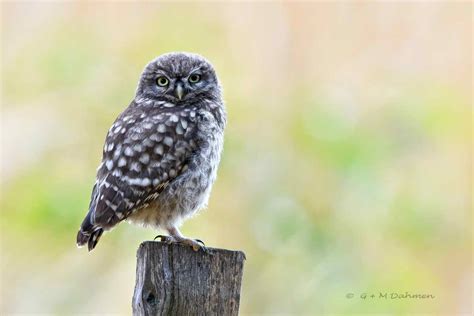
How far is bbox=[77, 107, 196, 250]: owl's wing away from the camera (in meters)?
4.49

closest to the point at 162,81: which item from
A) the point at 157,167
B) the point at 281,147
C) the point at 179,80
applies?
the point at 179,80

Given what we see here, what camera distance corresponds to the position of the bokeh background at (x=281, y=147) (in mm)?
6789

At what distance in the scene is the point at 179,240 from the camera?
14.7 feet

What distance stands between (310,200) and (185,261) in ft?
11.1

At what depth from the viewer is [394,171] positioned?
718 centimetres

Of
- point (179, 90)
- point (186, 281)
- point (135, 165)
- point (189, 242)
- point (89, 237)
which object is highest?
point (179, 90)

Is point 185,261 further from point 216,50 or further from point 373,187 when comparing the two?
point 216,50

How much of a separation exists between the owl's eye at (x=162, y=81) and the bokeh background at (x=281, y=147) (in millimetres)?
1611

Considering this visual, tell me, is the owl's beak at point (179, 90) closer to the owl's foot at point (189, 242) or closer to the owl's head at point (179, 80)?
the owl's head at point (179, 80)

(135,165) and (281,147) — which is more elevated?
(281,147)

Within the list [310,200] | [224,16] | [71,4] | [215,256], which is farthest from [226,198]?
[215,256]

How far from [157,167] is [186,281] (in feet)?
3.51

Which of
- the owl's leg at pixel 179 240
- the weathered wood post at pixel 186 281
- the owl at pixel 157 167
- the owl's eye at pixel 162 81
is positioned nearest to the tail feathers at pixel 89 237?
the owl at pixel 157 167

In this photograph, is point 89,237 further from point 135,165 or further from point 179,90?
point 179,90
